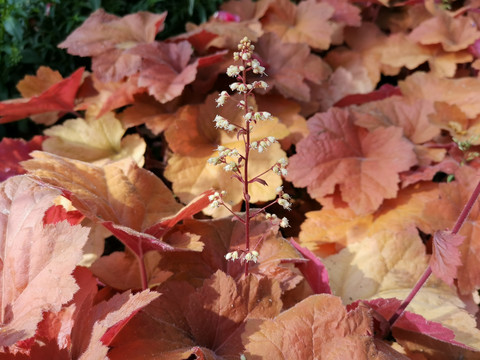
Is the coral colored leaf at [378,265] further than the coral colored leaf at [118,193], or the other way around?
the coral colored leaf at [378,265]

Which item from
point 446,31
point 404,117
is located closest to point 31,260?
point 404,117

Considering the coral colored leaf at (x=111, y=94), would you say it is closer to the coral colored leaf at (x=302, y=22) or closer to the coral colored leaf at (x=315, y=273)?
the coral colored leaf at (x=302, y=22)

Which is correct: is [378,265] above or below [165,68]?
below

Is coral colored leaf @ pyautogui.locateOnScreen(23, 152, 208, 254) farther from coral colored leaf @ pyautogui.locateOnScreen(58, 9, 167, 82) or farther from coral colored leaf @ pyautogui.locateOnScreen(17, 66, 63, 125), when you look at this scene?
coral colored leaf @ pyautogui.locateOnScreen(17, 66, 63, 125)

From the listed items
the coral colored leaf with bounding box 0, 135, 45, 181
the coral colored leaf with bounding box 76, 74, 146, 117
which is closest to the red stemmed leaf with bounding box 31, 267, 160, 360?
the coral colored leaf with bounding box 0, 135, 45, 181

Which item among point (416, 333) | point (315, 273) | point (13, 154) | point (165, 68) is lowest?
point (416, 333)

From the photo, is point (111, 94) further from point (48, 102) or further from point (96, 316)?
point (96, 316)

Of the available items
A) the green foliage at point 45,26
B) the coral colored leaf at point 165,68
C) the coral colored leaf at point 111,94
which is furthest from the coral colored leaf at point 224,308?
the green foliage at point 45,26
